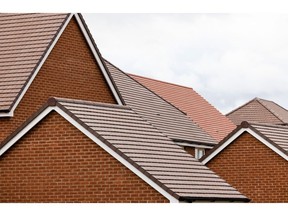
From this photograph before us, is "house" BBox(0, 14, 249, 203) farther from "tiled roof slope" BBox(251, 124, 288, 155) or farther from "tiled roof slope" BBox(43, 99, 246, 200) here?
"tiled roof slope" BBox(251, 124, 288, 155)

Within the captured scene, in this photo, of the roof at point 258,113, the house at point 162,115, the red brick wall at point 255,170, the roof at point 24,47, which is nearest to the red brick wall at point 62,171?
the roof at point 24,47

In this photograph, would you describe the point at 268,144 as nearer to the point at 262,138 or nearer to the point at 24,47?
the point at 262,138

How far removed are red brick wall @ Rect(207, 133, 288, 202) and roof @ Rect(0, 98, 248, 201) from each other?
8.16 m

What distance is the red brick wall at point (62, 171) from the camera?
24.9 m

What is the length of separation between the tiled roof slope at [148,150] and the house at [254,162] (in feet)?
A: 26.8

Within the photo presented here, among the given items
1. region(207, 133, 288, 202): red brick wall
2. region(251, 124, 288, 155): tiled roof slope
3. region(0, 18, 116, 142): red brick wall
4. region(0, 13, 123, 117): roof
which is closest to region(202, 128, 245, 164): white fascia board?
region(207, 133, 288, 202): red brick wall

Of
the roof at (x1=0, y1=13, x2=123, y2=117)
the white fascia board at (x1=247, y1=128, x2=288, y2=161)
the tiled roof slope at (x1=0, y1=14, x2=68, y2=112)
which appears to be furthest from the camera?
the white fascia board at (x1=247, y1=128, x2=288, y2=161)

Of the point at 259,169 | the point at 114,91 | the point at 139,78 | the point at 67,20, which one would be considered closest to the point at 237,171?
the point at 259,169

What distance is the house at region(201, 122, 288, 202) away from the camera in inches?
1401

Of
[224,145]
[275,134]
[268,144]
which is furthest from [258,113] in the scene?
[268,144]

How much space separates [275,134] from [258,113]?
155 feet

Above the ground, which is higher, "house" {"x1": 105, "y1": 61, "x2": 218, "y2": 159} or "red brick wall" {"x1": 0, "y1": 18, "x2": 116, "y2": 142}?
"house" {"x1": 105, "y1": 61, "x2": 218, "y2": 159}

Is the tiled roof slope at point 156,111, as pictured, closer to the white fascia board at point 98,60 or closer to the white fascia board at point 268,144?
the white fascia board at point 268,144

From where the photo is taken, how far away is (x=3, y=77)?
3095 centimetres
